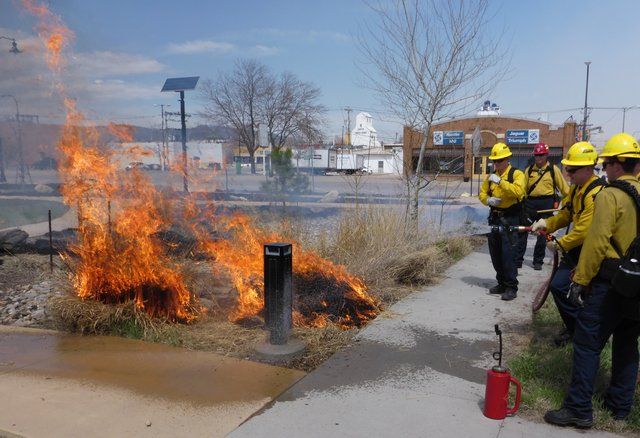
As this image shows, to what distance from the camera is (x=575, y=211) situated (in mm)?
3873

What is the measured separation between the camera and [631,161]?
3.25 metres

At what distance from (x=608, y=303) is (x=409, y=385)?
5.09 feet

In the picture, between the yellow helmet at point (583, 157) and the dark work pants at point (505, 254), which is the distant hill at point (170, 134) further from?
the yellow helmet at point (583, 157)

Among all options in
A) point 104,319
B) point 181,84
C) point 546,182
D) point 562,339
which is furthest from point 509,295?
point 181,84

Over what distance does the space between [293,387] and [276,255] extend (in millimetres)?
1209

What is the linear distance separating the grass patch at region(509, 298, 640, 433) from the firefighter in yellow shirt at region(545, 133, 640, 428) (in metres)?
0.10

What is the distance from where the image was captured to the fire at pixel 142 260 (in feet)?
16.9

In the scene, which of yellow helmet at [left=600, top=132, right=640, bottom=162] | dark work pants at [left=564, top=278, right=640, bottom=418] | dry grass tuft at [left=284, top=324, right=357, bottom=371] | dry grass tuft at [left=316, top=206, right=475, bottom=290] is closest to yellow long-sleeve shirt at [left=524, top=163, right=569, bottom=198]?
dry grass tuft at [left=316, top=206, right=475, bottom=290]

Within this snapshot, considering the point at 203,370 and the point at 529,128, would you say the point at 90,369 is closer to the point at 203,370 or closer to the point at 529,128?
the point at 203,370

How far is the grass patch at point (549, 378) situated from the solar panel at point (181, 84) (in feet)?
37.3

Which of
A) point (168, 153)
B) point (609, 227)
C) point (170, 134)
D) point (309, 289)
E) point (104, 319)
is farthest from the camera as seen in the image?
point (170, 134)

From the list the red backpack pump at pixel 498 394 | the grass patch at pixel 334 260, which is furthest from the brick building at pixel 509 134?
the red backpack pump at pixel 498 394

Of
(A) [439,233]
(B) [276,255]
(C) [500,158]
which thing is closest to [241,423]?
(B) [276,255]

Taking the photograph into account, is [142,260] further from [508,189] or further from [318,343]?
[508,189]
